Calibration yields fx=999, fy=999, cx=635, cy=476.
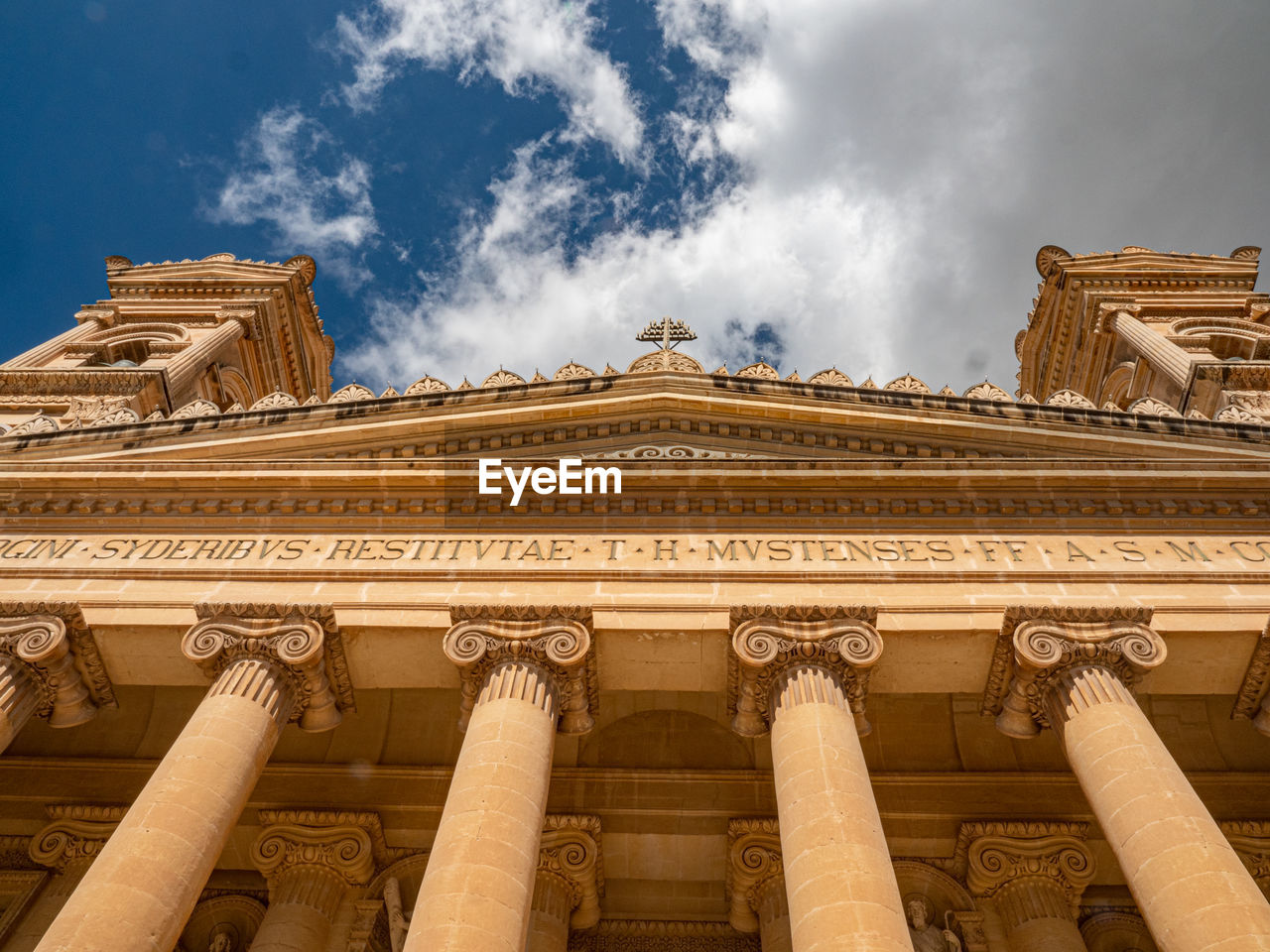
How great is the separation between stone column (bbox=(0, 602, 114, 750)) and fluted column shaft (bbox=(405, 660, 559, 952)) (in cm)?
621

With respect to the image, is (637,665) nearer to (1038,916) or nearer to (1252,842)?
(1038,916)

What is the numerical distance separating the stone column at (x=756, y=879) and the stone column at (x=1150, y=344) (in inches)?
820

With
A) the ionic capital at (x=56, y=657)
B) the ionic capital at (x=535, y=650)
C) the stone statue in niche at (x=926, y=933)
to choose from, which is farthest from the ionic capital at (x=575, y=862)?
the ionic capital at (x=56, y=657)

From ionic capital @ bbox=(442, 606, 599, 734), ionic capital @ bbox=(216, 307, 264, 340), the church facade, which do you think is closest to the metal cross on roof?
the church facade

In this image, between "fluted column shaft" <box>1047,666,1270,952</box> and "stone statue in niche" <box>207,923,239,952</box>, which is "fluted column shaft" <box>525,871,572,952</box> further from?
"fluted column shaft" <box>1047,666,1270,952</box>

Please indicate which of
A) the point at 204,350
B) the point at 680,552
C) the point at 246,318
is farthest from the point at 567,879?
the point at 246,318

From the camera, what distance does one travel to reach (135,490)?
56.3 feet

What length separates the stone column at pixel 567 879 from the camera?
15.9 meters

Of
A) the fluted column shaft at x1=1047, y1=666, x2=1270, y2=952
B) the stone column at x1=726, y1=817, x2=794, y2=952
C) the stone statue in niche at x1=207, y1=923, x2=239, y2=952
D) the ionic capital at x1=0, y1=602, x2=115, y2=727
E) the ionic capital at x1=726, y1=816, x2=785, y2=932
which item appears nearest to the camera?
the fluted column shaft at x1=1047, y1=666, x2=1270, y2=952

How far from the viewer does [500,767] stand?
1251 cm

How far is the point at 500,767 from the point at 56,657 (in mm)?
7137

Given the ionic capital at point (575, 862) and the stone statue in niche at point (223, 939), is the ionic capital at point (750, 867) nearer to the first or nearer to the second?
the ionic capital at point (575, 862)

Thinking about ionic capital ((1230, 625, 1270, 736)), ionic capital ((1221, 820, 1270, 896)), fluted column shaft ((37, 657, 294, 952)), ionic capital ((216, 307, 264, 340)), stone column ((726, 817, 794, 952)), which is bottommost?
fluted column shaft ((37, 657, 294, 952))

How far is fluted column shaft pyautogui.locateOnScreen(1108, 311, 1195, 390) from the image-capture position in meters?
30.5
